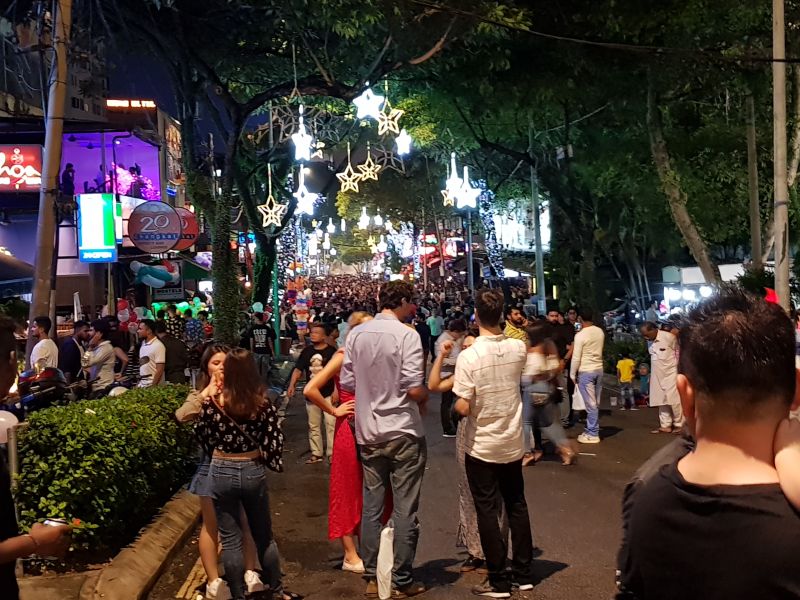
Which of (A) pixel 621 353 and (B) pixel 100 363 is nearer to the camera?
(B) pixel 100 363

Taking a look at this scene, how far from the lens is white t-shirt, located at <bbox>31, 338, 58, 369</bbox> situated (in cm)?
1073

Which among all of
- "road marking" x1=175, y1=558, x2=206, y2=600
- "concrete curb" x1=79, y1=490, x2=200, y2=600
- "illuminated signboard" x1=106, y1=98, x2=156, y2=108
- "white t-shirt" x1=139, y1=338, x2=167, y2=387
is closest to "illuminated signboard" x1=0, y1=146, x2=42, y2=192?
"white t-shirt" x1=139, y1=338, x2=167, y2=387

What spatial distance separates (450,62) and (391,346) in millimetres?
14012

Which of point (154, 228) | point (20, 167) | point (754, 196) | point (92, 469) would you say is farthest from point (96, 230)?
point (92, 469)

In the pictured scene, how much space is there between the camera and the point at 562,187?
1128 inches

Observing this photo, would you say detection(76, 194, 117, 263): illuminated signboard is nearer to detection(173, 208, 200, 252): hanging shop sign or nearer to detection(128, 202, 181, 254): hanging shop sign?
detection(128, 202, 181, 254): hanging shop sign

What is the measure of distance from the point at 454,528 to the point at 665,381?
5.85m

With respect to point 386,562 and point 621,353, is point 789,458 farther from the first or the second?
point 621,353

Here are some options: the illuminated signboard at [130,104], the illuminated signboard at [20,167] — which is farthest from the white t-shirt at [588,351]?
the illuminated signboard at [130,104]

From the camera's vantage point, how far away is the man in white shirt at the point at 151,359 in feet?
38.1

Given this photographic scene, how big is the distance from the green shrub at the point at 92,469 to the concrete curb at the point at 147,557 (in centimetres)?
18

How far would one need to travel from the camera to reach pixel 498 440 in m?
6.11

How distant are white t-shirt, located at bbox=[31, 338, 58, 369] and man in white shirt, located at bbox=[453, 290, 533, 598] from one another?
6.44 meters

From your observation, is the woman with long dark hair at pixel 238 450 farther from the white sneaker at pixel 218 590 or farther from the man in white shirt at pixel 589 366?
the man in white shirt at pixel 589 366
